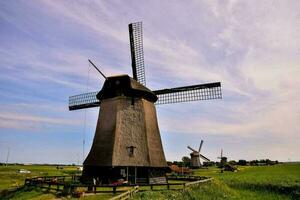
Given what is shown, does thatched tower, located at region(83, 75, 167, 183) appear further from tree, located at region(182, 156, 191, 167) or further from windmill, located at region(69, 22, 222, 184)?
tree, located at region(182, 156, 191, 167)

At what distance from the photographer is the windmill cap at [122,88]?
25.2m

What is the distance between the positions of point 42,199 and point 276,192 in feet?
72.9

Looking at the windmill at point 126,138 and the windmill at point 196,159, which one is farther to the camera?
the windmill at point 196,159

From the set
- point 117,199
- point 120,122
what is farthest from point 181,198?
point 120,122

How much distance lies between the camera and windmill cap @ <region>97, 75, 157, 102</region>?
25203 mm

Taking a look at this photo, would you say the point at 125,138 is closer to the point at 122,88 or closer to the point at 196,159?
the point at 122,88

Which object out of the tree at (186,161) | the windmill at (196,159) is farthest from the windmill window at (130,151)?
the tree at (186,161)

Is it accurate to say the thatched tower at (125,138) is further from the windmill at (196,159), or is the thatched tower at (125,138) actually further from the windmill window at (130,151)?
the windmill at (196,159)

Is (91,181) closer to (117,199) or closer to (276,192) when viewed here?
(117,199)

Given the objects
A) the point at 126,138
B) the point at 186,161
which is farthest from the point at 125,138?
the point at 186,161

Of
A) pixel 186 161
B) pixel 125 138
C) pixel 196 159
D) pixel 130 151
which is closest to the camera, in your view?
pixel 130 151

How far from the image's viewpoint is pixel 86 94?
30531mm

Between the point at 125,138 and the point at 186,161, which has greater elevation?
the point at 186,161

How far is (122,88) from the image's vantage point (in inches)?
998
